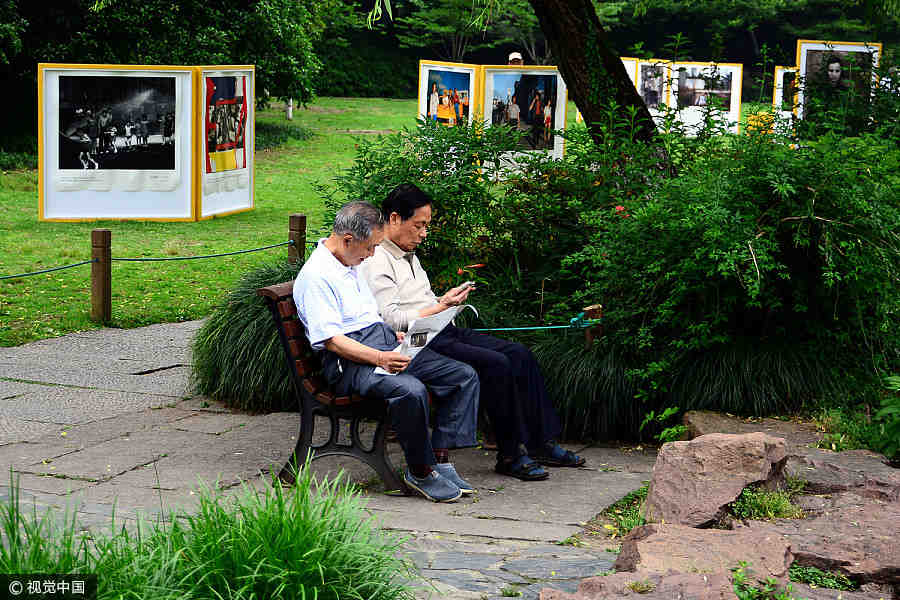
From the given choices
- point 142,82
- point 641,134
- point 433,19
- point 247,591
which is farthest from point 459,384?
point 433,19

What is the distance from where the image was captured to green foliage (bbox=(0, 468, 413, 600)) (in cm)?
328

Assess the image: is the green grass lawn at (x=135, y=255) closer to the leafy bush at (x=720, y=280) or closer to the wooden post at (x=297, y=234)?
the wooden post at (x=297, y=234)

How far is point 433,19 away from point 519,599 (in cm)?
4711

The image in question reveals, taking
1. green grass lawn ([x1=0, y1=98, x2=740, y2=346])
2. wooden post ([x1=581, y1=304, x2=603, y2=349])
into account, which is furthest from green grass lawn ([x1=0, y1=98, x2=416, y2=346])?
wooden post ([x1=581, y1=304, x2=603, y2=349])

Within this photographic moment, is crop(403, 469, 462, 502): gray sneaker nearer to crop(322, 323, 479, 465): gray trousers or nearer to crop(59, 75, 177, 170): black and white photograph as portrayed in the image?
crop(322, 323, 479, 465): gray trousers

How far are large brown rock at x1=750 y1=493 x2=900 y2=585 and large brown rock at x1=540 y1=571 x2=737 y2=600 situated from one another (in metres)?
0.70

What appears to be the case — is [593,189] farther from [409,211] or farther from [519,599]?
[519,599]

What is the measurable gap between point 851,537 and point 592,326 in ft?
8.10

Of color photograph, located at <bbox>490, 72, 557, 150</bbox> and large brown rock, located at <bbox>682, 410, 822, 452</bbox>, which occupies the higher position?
color photograph, located at <bbox>490, 72, 557, 150</bbox>

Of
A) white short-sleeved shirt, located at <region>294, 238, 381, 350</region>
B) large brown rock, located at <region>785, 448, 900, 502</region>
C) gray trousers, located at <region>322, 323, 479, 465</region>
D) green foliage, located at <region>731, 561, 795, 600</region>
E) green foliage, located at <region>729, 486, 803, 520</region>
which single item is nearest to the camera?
green foliage, located at <region>731, 561, 795, 600</region>

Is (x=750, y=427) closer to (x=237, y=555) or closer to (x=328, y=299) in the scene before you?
(x=328, y=299)

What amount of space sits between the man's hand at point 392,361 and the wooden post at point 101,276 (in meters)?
5.01

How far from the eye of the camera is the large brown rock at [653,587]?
349 centimetres

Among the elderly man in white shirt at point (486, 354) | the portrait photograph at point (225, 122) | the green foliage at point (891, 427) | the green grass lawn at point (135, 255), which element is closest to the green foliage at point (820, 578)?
the green foliage at point (891, 427)
